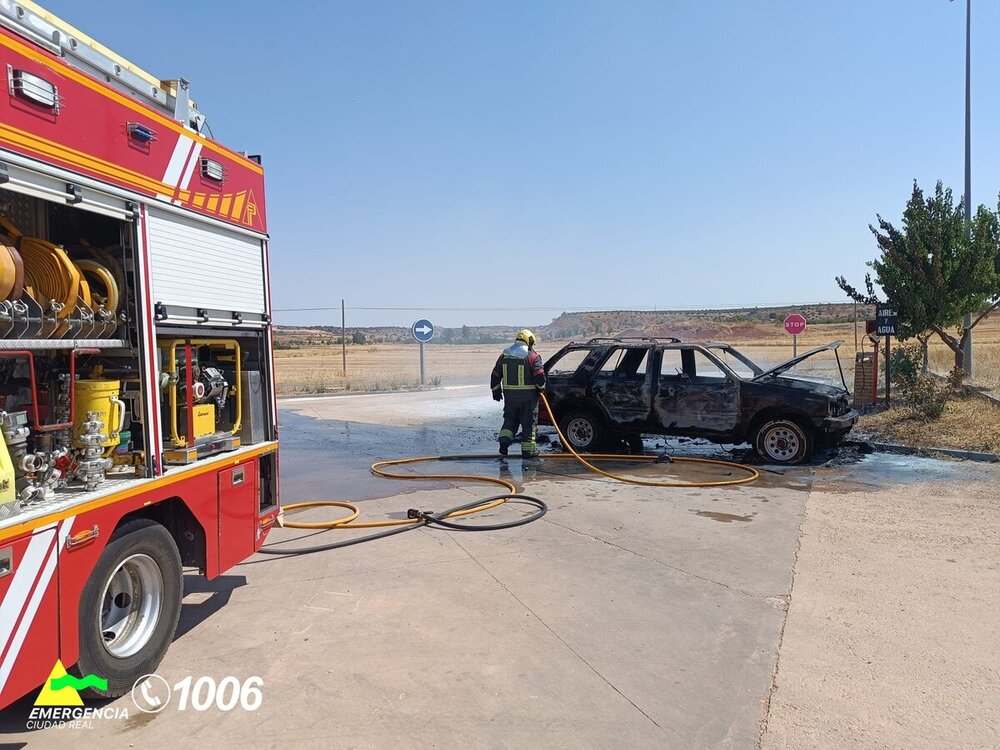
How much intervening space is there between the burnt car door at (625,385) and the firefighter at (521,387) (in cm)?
100

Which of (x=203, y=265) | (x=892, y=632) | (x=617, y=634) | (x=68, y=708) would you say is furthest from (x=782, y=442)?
(x=68, y=708)

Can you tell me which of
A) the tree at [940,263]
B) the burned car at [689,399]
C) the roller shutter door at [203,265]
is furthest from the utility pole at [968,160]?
the roller shutter door at [203,265]

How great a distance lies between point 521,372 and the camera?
1071 centimetres

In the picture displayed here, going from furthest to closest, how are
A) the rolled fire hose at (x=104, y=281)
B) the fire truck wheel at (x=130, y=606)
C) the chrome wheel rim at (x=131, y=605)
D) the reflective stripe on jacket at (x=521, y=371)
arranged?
the reflective stripe on jacket at (x=521, y=371) → the rolled fire hose at (x=104, y=281) → the chrome wheel rim at (x=131, y=605) → the fire truck wheel at (x=130, y=606)

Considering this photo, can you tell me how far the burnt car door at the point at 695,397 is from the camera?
10.4 metres

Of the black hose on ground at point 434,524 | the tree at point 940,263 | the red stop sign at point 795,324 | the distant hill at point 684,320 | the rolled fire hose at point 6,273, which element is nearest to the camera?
the rolled fire hose at point 6,273

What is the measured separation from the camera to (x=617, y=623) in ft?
15.6

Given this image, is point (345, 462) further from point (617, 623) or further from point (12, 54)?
point (12, 54)

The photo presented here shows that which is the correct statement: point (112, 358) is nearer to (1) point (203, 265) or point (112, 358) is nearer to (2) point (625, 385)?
(1) point (203, 265)

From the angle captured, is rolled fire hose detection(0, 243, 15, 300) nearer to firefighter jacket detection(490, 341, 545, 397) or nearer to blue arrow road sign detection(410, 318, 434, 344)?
firefighter jacket detection(490, 341, 545, 397)

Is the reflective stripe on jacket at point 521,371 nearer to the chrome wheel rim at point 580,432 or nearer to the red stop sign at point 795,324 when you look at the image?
the chrome wheel rim at point 580,432

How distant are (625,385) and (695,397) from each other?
Answer: 103cm

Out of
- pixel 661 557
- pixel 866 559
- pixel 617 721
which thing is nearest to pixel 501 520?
pixel 661 557

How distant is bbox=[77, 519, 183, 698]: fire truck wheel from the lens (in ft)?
11.7
